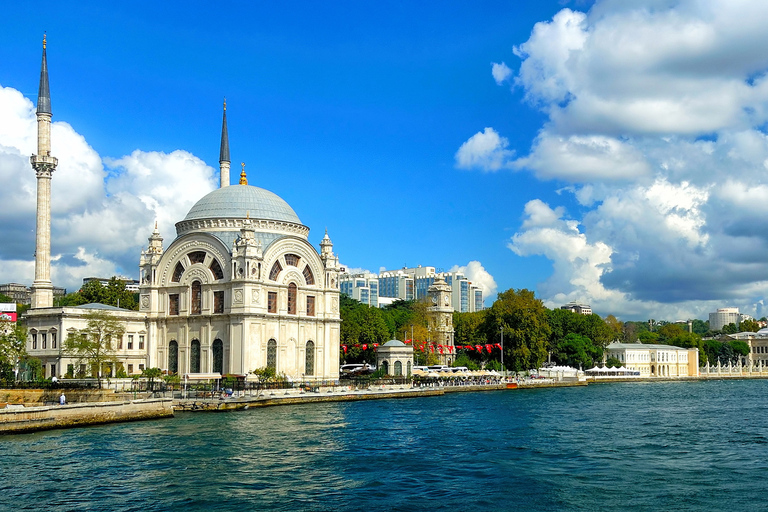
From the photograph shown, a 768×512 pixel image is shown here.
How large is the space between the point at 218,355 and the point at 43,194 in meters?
17.9

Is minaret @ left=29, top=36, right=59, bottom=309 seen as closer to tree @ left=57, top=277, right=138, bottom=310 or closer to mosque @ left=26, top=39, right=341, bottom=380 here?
mosque @ left=26, top=39, right=341, bottom=380

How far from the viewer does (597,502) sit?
20594 millimetres

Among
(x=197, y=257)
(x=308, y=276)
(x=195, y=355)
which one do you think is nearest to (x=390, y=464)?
(x=195, y=355)

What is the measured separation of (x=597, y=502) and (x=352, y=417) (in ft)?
67.7

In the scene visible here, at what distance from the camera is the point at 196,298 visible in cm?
6106

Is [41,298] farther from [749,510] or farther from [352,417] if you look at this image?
[749,510]

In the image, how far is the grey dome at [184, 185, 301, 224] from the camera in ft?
204

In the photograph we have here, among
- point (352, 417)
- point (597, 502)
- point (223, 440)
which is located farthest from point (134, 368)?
point (597, 502)

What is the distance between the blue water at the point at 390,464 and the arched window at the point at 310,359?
68.3ft

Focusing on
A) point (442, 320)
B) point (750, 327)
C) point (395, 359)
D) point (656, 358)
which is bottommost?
point (656, 358)

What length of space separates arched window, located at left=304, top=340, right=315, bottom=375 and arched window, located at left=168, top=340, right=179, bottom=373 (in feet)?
32.6

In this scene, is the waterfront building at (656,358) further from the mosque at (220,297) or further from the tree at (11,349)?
the tree at (11,349)

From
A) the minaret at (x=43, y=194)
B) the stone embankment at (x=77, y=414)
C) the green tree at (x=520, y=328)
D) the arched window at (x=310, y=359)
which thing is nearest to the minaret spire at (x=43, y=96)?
the minaret at (x=43, y=194)

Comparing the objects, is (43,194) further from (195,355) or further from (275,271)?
(275,271)
